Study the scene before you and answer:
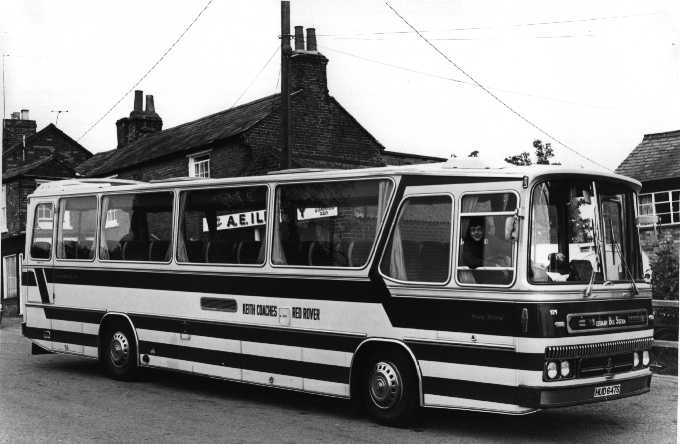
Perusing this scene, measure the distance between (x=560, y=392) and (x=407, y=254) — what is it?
6.92 ft

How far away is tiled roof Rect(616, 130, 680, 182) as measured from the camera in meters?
29.6

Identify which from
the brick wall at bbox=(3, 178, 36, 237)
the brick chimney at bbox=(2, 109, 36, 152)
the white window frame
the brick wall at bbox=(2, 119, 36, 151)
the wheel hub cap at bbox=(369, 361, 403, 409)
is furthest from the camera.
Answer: the brick chimney at bbox=(2, 109, 36, 152)

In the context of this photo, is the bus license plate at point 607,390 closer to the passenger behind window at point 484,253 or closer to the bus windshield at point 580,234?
the bus windshield at point 580,234

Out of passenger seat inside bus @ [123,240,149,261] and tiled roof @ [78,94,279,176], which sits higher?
tiled roof @ [78,94,279,176]

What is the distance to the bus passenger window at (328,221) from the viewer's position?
9180 millimetres

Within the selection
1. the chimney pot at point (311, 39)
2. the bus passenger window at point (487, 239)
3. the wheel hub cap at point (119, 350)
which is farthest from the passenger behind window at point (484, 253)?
the chimney pot at point (311, 39)

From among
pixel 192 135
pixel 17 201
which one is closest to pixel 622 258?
pixel 192 135

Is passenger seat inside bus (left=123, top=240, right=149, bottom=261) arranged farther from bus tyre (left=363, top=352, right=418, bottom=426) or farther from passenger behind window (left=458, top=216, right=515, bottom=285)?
passenger behind window (left=458, top=216, right=515, bottom=285)

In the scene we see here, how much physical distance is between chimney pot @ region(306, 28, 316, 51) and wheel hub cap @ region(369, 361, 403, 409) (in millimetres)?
17649

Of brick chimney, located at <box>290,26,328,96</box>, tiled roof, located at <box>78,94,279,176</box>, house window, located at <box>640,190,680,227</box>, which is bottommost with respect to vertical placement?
house window, located at <box>640,190,680,227</box>

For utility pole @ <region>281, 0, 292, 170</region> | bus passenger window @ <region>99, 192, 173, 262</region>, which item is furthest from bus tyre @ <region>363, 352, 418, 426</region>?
utility pole @ <region>281, 0, 292, 170</region>

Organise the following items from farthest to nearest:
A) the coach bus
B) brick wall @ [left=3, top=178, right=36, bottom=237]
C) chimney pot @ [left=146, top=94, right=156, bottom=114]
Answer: brick wall @ [left=3, top=178, right=36, bottom=237] → chimney pot @ [left=146, top=94, right=156, bottom=114] → the coach bus

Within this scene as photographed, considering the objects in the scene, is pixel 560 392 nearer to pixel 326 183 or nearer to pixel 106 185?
pixel 326 183

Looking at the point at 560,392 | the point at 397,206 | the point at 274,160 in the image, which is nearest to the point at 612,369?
the point at 560,392
